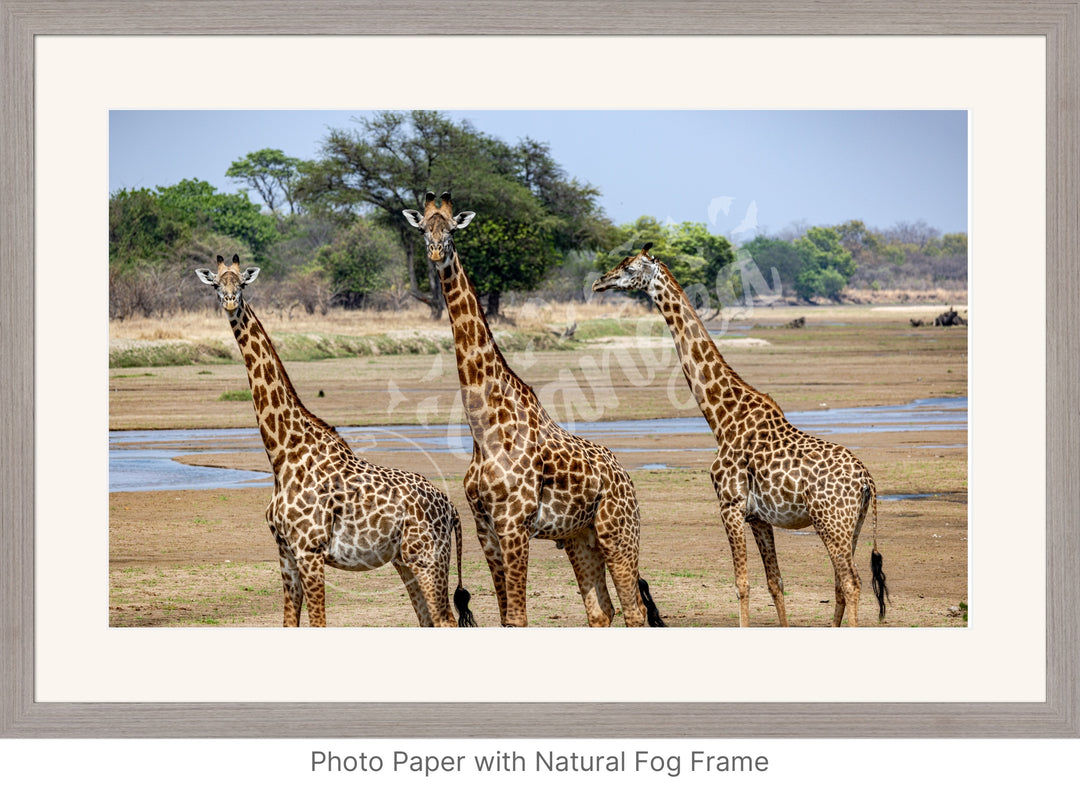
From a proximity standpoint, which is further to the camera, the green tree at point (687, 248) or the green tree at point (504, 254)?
the green tree at point (504, 254)

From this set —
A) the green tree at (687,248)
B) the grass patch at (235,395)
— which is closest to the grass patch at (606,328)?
the green tree at (687,248)

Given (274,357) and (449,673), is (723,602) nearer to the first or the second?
(449,673)

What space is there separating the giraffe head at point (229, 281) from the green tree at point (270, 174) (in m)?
5.33

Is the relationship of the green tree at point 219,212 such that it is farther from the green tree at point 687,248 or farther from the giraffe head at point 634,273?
the giraffe head at point 634,273

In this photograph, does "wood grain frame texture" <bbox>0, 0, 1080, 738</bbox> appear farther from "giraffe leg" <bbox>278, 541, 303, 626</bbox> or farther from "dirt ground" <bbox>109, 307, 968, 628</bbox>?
"dirt ground" <bbox>109, 307, 968, 628</bbox>

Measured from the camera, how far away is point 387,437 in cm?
1820

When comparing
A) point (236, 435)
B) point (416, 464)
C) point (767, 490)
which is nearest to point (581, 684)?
point (767, 490)

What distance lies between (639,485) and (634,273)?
7.16 metres

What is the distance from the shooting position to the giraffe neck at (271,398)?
26.6 ft

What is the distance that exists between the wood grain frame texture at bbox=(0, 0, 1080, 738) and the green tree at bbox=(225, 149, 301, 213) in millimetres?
5038

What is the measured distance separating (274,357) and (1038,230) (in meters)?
4.87

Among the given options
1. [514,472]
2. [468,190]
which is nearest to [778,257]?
[468,190]

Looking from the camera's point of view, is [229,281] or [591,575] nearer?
[229,281]

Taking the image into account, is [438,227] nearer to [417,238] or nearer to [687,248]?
[687,248]
